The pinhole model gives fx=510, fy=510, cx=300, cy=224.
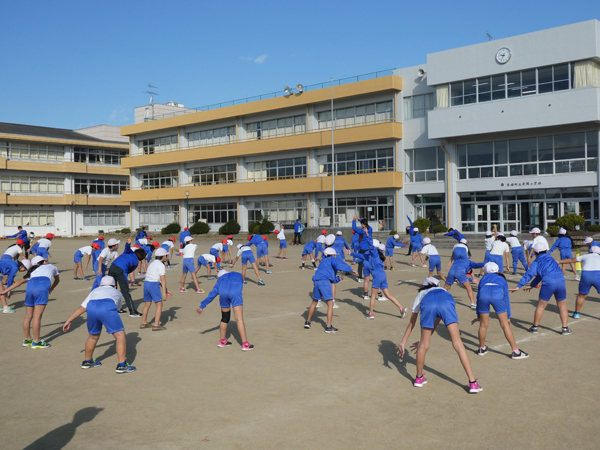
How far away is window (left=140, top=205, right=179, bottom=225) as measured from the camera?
182 ft

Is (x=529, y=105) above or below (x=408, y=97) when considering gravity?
below

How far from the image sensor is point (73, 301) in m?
14.0

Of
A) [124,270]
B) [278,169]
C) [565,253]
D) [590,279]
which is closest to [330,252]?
[124,270]

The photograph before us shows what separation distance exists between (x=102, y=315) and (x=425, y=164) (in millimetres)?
33161

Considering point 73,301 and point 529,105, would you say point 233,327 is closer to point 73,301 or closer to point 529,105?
point 73,301

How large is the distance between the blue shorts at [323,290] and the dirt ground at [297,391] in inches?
29.0

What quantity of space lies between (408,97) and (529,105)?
9.85 m

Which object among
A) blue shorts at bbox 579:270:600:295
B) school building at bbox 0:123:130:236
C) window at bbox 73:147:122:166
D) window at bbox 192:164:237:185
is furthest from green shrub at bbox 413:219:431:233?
window at bbox 73:147:122:166

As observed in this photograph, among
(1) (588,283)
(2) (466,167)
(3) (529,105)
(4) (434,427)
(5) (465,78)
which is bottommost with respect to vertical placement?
(4) (434,427)

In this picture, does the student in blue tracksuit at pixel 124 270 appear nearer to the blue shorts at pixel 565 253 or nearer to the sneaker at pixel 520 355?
the sneaker at pixel 520 355

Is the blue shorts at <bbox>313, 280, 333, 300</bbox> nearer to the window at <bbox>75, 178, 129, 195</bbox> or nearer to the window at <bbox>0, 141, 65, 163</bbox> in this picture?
the window at <bbox>0, 141, 65, 163</bbox>

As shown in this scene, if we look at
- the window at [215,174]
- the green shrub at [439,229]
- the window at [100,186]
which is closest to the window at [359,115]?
the green shrub at [439,229]

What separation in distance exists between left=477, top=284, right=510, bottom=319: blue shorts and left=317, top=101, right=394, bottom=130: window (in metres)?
32.9

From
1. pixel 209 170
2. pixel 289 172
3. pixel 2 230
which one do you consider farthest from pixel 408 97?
pixel 2 230
